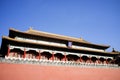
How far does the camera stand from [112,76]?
18.4 metres

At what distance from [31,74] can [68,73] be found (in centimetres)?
428

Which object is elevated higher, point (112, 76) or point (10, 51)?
point (10, 51)

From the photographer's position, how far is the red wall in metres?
12.5

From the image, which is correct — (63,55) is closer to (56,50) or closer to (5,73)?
(56,50)

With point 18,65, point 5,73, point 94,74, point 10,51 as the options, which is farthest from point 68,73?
point 10,51

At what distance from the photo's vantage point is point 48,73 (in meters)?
14.0

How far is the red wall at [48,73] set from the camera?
12.5 metres

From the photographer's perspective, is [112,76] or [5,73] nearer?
[5,73]

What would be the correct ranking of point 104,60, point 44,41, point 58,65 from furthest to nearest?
1. point 104,60
2. point 44,41
3. point 58,65

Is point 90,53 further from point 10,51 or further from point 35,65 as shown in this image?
point 10,51

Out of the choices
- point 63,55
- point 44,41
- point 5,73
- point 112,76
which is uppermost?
point 44,41

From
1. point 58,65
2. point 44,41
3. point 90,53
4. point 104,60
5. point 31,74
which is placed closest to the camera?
point 31,74

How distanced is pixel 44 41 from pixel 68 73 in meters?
6.59

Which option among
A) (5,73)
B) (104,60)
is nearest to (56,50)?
A: (5,73)
